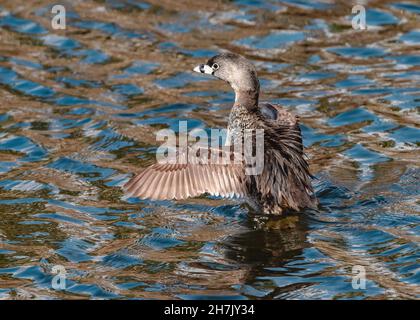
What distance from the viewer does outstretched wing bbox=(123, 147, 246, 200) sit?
25.7 ft

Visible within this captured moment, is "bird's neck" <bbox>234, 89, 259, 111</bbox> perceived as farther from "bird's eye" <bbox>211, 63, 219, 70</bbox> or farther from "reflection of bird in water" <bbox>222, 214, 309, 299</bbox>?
"reflection of bird in water" <bbox>222, 214, 309, 299</bbox>

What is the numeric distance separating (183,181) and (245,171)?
2.05 ft

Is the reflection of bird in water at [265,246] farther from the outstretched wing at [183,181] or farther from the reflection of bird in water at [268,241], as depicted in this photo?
the outstretched wing at [183,181]

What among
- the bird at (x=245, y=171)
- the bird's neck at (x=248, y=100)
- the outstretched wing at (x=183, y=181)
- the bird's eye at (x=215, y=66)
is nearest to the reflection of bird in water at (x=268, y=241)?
the bird at (x=245, y=171)

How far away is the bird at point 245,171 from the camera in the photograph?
26.0 ft

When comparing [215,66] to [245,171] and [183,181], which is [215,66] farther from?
[183,181]

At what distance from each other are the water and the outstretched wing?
517 mm

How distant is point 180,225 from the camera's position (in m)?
8.47

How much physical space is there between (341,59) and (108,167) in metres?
4.17

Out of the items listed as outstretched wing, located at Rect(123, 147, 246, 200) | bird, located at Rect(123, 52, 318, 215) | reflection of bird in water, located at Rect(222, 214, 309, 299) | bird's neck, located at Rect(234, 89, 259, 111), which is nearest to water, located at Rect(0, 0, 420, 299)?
reflection of bird in water, located at Rect(222, 214, 309, 299)

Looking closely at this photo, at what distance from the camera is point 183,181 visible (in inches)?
312

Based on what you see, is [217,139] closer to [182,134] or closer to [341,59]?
[182,134]
